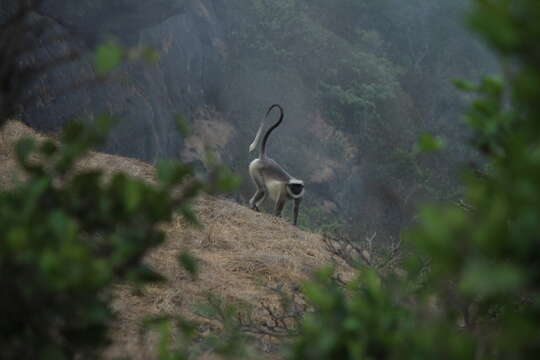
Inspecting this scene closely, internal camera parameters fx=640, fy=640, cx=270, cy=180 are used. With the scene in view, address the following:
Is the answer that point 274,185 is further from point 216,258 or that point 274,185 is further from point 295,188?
point 216,258

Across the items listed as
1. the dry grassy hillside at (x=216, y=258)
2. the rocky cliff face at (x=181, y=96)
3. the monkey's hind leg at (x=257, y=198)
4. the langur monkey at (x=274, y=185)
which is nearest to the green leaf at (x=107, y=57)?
the dry grassy hillside at (x=216, y=258)

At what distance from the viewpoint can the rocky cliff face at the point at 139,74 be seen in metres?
12.3

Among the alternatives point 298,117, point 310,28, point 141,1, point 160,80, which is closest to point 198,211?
point 141,1

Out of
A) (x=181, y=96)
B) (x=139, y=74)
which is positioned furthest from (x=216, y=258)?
(x=181, y=96)

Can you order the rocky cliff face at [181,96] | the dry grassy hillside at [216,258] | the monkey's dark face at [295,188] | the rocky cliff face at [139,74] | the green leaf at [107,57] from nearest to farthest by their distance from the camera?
the green leaf at [107,57] → the dry grassy hillside at [216,258] → the monkey's dark face at [295,188] → the rocky cliff face at [139,74] → the rocky cliff face at [181,96]

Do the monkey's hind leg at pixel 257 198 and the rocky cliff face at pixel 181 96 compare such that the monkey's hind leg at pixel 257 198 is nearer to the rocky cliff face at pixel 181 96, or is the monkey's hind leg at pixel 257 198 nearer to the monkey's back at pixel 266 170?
the monkey's back at pixel 266 170

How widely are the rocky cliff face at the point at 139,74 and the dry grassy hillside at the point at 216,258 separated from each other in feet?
12.6

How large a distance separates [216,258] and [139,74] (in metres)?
11.3

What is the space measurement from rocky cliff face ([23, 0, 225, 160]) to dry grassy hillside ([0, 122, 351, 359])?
3.83 meters

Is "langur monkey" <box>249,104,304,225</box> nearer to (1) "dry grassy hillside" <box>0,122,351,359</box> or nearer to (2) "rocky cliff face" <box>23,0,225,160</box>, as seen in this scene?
(1) "dry grassy hillside" <box>0,122,351,359</box>

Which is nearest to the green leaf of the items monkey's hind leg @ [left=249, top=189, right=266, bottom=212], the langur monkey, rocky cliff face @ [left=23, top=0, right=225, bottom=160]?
the langur monkey

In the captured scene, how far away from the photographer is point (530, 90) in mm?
995

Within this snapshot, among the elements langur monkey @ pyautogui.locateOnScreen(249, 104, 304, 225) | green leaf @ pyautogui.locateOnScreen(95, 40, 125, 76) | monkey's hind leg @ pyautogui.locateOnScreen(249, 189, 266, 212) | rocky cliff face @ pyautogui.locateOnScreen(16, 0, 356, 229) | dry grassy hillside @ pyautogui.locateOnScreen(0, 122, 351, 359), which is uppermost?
green leaf @ pyautogui.locateOnScreen(95, 40, 125, 76)

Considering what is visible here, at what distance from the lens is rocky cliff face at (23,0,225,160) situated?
40.5 ft
